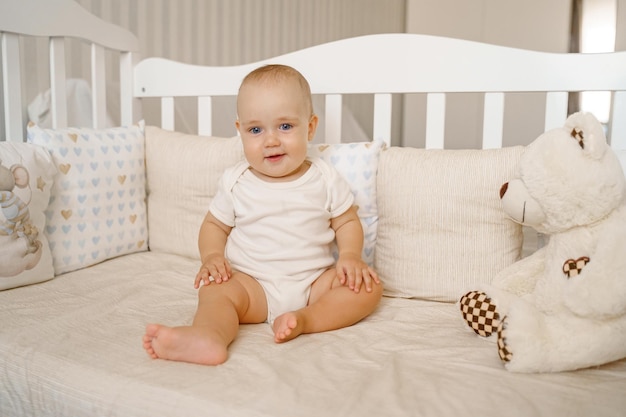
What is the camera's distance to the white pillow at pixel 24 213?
108cm

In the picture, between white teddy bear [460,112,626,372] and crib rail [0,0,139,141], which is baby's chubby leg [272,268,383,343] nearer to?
white teddy bear [460,112,626,372]

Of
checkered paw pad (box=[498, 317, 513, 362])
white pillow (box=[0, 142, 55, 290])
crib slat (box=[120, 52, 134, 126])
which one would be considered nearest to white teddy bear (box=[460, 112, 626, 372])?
checkered paw pad (box=[498, 317, 513, 362])

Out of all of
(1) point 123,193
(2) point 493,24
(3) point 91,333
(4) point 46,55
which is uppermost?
(2) point 493,24

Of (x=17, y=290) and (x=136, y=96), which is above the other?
(x=136, y=96)

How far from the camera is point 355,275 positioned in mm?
966

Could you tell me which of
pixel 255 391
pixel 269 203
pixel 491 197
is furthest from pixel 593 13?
pixel 255 391

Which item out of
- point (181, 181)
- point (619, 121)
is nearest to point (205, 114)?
point (181, 181)

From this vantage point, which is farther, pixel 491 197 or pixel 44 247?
pixel 44 247

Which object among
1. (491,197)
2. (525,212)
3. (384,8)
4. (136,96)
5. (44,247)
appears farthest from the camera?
(384,8)

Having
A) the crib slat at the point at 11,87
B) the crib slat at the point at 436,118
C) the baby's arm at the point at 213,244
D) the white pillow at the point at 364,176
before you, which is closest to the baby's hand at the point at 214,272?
the baby's arm at the point at 213,244

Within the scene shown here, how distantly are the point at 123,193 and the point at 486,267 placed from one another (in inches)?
33.5

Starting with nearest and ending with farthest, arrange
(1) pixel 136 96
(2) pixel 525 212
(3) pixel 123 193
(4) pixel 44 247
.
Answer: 1. (2) pixel 525 212
2. (4) pixel 44 247
3. (3) pixel 123 193
4. (1) pixel 136 96

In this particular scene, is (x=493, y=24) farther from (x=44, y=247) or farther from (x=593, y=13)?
(x=44, y=247)

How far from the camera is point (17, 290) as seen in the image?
110 centimetres
